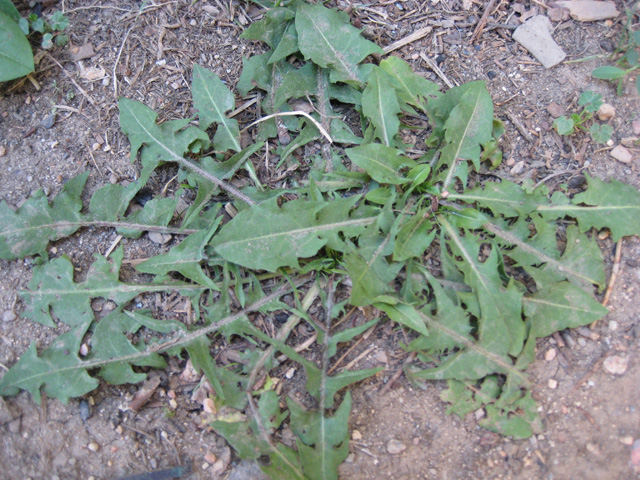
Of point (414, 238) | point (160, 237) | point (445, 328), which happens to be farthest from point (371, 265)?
point (160, 237)

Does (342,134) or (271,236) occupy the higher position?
(342,134)

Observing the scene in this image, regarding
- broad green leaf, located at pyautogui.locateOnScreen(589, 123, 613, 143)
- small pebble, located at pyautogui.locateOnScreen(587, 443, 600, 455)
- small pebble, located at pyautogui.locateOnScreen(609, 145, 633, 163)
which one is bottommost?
small pebble, located at pyautogui.locateOnScreen(587, 443, 600, 455)

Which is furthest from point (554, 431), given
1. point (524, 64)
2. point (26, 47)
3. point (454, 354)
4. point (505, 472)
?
point (26, 47)

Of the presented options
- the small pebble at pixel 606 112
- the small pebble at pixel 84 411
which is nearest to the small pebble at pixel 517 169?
the small pebble at pixel 606 112

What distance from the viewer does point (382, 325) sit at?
2598 millimetres

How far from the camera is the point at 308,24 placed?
8.98 ft

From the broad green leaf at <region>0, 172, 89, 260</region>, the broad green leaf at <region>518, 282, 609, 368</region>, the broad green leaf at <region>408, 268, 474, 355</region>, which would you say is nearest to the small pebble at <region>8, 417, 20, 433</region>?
the broad green leaf at <region>0, 172, 89, 260</region>

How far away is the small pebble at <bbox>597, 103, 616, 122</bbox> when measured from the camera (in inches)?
108

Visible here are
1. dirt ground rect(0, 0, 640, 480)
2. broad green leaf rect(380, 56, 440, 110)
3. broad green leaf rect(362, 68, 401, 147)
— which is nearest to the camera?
dirt ground rect(0, 0, 640, 480)

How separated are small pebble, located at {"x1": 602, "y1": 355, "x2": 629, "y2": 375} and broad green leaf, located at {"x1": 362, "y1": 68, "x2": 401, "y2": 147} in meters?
1.65

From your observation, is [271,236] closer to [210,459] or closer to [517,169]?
[210,459]

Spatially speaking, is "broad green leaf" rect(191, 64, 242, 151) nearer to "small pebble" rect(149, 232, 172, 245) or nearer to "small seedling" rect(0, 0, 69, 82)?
"small pebble" rect(149, 232, 172, 245)

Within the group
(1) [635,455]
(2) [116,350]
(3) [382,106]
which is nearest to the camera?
(1) [635,455]

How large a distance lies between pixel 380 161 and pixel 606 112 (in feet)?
4.59
